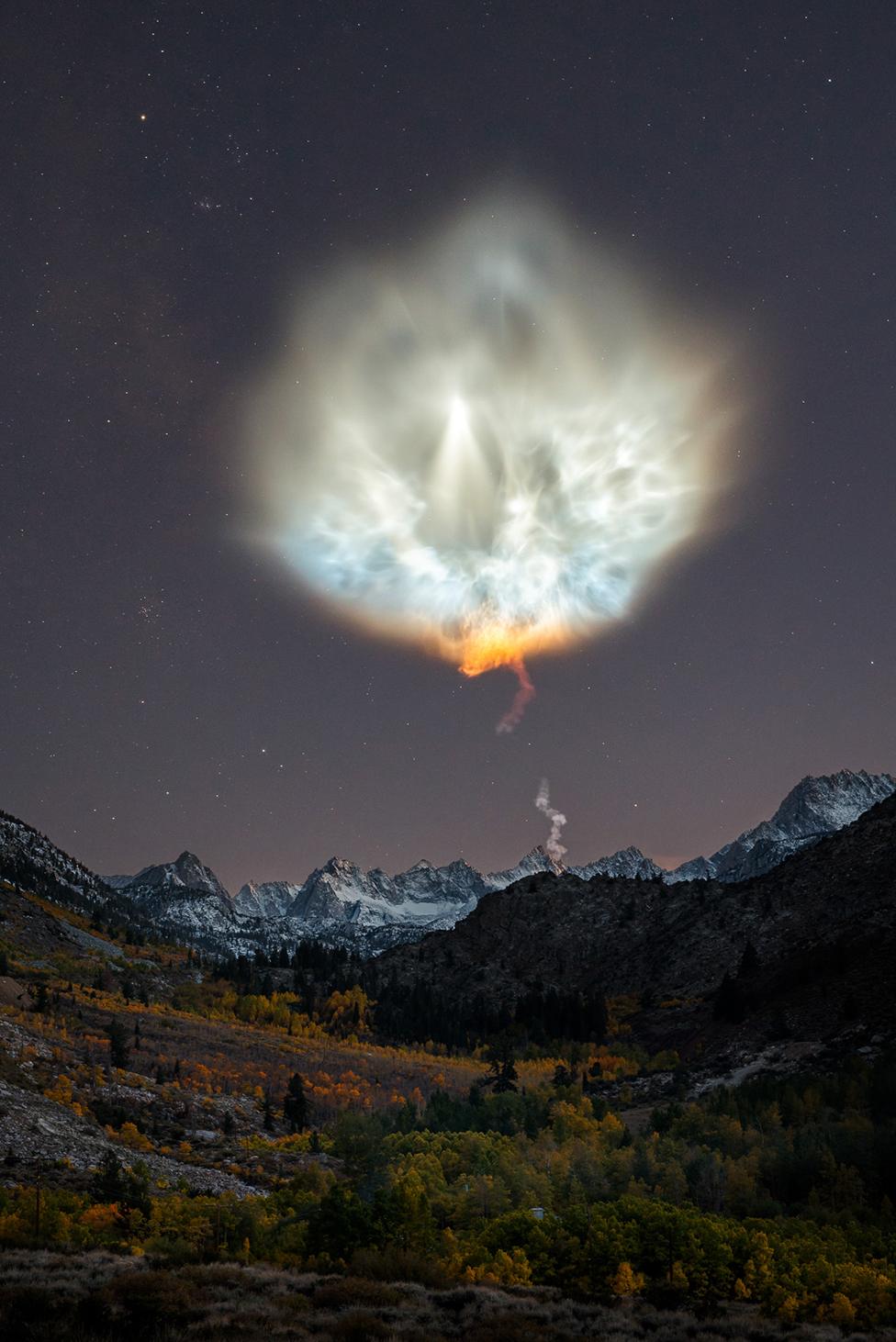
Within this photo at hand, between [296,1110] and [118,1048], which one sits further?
[118,1048]

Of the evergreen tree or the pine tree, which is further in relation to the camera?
the pine tree

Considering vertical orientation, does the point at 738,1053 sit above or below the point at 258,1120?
below

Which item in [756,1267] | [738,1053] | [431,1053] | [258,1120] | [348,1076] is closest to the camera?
[756,1267]

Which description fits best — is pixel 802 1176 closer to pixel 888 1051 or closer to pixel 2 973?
pixel 888 1051

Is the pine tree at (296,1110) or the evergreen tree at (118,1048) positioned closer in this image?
the evergreen tree at (118,1048)

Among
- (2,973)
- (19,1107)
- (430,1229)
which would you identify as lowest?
(430,1229)

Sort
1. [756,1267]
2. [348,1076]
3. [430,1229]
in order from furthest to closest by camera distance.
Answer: [348,1076], [430,1229], [756,1267]

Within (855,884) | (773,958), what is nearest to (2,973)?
(773,958)

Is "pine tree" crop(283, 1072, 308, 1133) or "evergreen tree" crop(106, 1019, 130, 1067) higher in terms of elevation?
"evergreen tree" crop(106, 1019, 130, 1067)

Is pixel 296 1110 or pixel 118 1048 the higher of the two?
pixel 118 1048

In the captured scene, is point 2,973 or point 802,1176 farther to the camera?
point 2,973

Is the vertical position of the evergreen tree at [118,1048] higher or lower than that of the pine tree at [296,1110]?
higher
